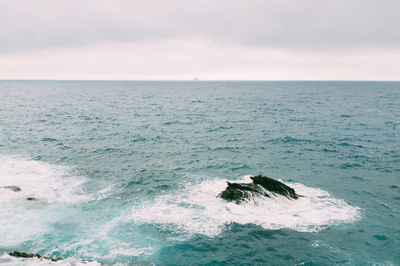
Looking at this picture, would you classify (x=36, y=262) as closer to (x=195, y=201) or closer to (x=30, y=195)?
(x=30, y=195)

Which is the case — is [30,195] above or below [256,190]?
below

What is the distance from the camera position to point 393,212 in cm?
2394

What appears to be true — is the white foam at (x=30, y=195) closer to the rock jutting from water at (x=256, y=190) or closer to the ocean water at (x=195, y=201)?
the ocean water at (x=195, y=201)

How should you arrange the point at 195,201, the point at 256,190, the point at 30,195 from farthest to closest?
the point at 30,195 < the point at 256,190 < the point at 195,201

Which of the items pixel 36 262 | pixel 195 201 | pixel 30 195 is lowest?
pixel 36 262

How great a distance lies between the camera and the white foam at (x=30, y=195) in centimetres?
2094

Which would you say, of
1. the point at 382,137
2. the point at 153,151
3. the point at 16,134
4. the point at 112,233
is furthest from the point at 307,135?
the point at 16,134

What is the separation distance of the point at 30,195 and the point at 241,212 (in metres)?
21.1

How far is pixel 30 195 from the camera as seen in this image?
26.8 meters

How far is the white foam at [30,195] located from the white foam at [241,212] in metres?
7.66

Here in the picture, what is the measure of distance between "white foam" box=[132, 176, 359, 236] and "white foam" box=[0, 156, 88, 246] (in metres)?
7.66

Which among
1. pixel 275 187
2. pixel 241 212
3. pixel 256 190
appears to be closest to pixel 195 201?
pixel 241 212

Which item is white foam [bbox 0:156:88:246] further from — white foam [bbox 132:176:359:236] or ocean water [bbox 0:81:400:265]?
white foam [bbox 132:176:359:236]

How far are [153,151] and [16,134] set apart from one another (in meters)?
32.1
